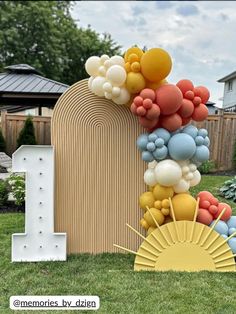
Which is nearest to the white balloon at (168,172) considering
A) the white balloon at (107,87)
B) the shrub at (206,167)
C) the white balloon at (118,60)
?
the white balloon at (107,87)

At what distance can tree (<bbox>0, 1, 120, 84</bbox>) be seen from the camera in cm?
2383

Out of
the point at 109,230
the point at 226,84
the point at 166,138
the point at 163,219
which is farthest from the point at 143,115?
the point at 226,84

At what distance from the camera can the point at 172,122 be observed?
3512mm

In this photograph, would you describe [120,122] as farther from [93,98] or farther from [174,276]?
[174,276]

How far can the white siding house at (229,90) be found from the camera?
23.5m

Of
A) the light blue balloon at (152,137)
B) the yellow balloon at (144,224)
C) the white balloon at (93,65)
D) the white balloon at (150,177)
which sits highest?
the white balloon at (93,65)

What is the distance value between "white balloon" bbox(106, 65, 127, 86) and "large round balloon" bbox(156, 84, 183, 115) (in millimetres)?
353

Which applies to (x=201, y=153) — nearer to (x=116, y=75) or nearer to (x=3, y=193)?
(x=116, y=75)

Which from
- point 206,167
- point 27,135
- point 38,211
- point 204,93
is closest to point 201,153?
point 204,93

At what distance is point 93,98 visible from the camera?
3.78m

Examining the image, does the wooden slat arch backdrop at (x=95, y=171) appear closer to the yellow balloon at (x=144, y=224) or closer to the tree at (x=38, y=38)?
the yellow balloon at (x=144, y=224)

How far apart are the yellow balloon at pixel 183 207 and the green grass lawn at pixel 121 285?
547mm

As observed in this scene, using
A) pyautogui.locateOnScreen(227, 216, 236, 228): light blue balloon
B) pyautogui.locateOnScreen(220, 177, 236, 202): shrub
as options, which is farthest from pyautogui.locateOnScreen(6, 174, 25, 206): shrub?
pyautogui.locateOnScreen(220, 177, 236, 202): shrub

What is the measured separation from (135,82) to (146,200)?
3.85 feet
